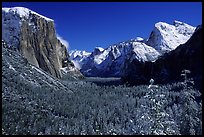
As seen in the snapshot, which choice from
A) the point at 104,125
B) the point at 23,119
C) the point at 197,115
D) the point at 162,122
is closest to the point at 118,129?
the point at 104,125

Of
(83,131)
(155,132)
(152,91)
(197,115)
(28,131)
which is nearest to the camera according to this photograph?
(152,91)

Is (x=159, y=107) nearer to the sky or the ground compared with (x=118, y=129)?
nearer to the ground

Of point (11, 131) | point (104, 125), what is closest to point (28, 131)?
point (11, 131)

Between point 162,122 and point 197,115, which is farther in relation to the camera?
point 197,115

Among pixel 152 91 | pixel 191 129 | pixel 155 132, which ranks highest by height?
pixel 191 129

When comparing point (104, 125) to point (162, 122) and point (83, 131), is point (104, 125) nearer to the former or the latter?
point (83, 131)

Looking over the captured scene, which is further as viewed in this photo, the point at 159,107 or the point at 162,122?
the point at 162,122

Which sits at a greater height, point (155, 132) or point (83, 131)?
point (83, 131)

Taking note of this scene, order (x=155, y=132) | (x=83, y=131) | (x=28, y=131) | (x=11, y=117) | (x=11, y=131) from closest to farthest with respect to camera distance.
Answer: (x=155, y=132)
(x=11, y=131)
(x=28, y=131)
(x=83, y=131)
(x=11, y=117)

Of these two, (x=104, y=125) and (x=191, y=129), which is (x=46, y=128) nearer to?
(x=104, y=125)
